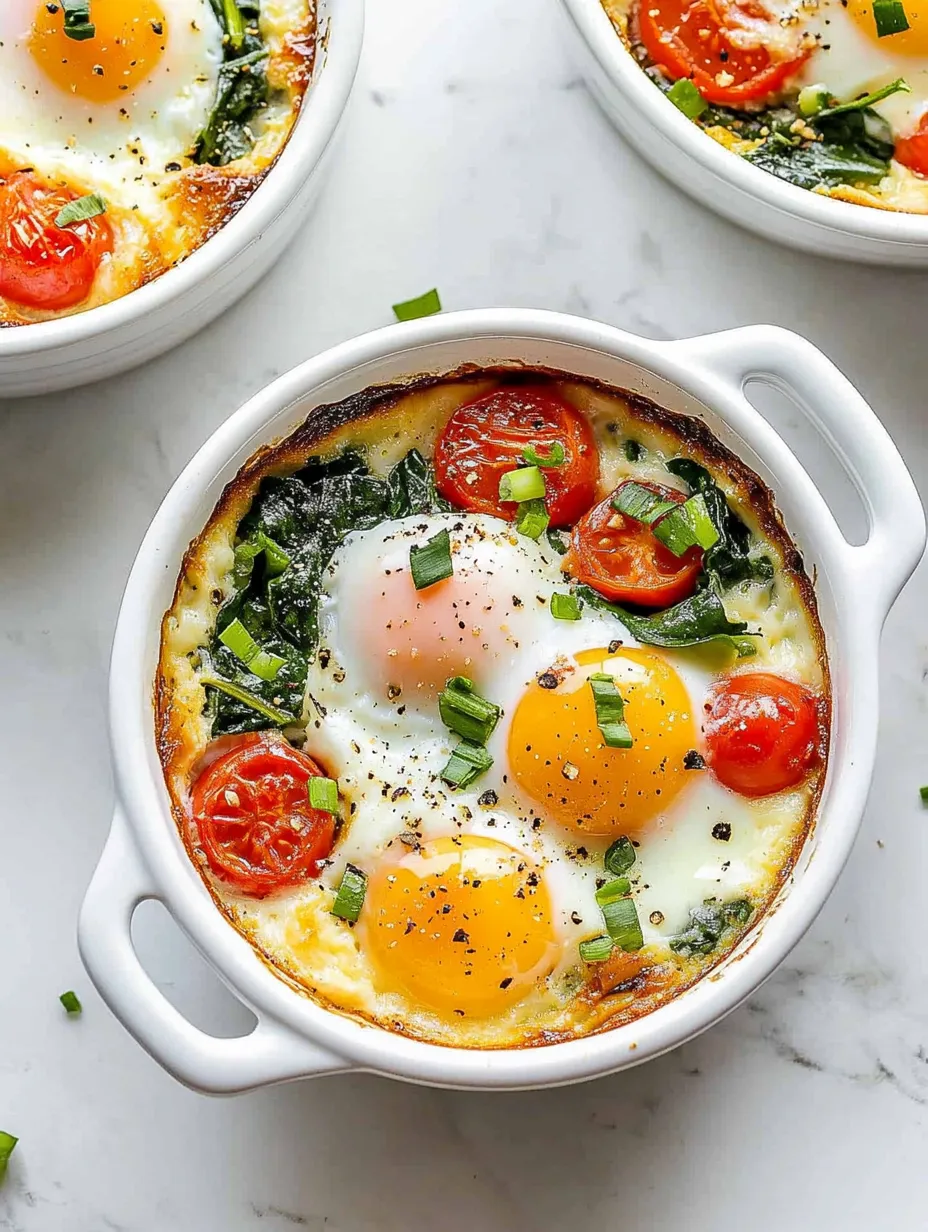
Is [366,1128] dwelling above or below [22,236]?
below

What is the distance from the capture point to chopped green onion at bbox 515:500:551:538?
2.58m

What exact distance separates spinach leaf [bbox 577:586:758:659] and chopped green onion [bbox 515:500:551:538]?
0.41ft

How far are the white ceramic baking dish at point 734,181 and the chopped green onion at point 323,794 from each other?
1.25 metres

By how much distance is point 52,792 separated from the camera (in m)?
2.92

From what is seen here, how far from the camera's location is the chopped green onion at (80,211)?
8.86ft

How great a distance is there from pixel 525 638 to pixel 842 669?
1.71ft

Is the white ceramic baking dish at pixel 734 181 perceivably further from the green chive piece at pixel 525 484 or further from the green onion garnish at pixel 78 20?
the green onion garnish at pixel 78 20

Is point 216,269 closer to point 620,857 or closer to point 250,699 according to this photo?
point 250,699

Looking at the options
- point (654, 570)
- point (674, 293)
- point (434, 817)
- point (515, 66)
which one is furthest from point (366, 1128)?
point (515, 66)

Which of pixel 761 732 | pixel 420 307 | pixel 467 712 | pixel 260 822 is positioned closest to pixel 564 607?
pixel 467 712

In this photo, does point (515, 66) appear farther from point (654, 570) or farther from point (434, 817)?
point (434, 817)

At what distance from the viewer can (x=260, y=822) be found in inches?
98.7

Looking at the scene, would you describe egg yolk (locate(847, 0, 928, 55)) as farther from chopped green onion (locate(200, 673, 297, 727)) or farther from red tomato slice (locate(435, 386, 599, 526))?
chopped green onion (locate(200, 673, 297, 727))

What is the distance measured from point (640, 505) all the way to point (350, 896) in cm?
82
